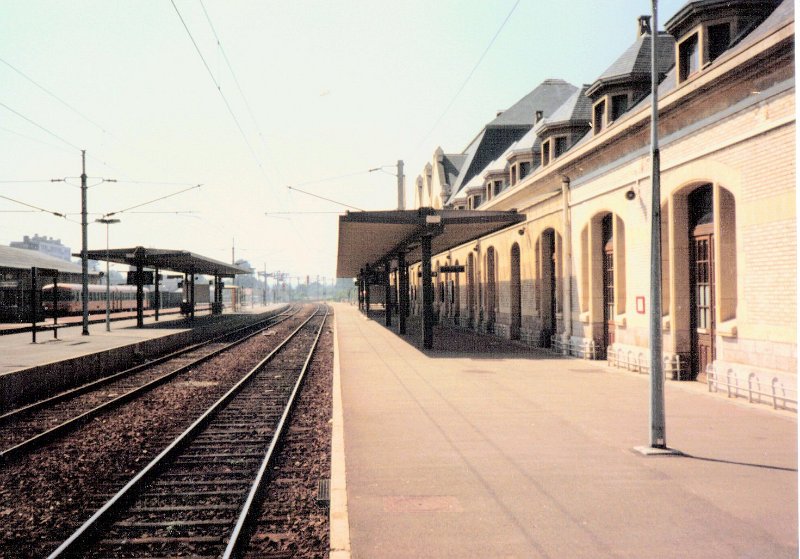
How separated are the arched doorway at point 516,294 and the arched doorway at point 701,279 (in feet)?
40.4

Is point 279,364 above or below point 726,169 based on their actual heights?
below

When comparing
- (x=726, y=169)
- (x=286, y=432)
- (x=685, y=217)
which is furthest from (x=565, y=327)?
(x=286, y=432)

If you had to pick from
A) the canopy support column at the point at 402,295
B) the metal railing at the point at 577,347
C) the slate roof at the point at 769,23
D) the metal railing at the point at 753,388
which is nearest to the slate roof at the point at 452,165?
the canopy support column at the point at 402,295

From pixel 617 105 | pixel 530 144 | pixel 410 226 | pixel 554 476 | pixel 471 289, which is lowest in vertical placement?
pixel 554 476

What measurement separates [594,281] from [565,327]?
247 cm

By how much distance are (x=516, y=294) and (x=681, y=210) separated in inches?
501

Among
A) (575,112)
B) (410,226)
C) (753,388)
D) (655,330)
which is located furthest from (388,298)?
(655,330)

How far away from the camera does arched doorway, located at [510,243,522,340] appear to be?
2656 centimetres

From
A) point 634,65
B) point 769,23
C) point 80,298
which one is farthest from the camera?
point 80,298

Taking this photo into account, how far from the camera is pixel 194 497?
23.5 feet

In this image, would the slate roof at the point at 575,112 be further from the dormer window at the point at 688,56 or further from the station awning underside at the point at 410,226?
the dormer window at the point at 688,56

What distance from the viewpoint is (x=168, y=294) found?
76312 millimetres

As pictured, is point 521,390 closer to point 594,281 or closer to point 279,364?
point 594,281

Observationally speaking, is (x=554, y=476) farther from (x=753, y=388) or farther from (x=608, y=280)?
(x=608, y=280)
